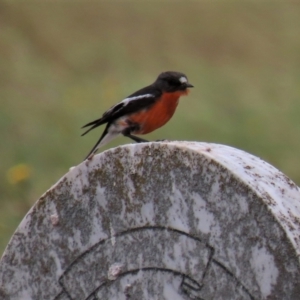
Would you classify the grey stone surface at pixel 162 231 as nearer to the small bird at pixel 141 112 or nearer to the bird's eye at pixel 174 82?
the small bird at pixel 141 112

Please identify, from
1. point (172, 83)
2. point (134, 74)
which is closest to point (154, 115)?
point (172, 83)

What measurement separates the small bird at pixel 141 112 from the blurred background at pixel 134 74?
2.76 m

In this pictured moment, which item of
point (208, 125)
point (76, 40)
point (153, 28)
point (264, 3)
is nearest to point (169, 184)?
point (208, 125)

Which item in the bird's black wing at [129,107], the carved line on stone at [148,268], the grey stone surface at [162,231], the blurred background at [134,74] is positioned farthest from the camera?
the blurred background at [134,74]

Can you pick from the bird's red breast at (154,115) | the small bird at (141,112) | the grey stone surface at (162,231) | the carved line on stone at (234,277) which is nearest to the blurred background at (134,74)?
the small bird at (141,112)

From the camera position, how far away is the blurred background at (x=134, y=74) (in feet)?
42.0

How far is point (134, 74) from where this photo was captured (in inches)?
628

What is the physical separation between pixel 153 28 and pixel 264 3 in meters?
3.69

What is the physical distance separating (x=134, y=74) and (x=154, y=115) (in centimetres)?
893

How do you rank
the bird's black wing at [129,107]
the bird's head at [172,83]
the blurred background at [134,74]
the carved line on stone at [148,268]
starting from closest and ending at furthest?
the carved line on stone at [148,268] → the bird's black wing at [129,107] → the bird's head at [172,83] → the blurred background at [134,74]

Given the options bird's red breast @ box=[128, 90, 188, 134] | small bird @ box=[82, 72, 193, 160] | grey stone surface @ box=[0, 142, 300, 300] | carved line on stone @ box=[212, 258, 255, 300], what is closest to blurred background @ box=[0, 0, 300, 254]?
small bird @ box=[82, 72, 193, 160]

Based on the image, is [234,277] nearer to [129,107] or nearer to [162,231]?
[162,231]

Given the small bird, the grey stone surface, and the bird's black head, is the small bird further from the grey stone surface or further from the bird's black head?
the grey stone surface

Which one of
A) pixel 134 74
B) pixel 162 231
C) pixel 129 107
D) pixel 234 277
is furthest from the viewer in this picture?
pixel 134 74
